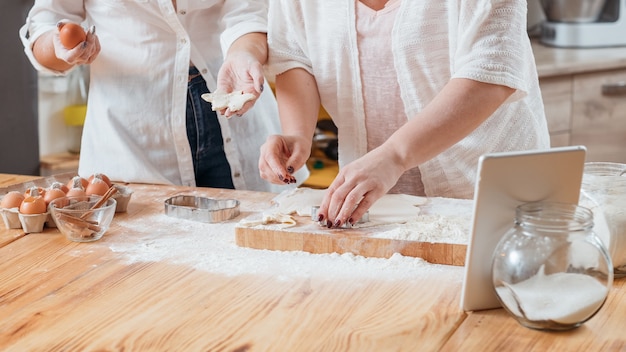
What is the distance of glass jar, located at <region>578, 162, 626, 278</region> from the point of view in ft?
3.75

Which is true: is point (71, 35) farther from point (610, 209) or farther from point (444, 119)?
point (610, 209)

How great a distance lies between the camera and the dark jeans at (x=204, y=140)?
1.97 m

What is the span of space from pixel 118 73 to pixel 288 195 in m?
0.63

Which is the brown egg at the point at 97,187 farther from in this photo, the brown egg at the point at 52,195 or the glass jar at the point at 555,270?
the glass jar at the point at 555,270

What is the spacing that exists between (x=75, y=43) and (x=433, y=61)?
73cm

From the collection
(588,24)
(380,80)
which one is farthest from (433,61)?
(588,24)

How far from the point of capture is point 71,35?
167 centimetres

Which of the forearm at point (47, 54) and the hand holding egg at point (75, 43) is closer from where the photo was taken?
the hand holding egg at point (75, 43)

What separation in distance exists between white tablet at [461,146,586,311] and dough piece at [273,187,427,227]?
1.05ft

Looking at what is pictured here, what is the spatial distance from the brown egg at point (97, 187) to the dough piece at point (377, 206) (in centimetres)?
33

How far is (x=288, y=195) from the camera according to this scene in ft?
5.13

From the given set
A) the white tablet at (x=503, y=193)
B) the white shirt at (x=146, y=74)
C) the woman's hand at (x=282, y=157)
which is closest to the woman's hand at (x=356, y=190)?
the woman's hand at (x=282, y=157)

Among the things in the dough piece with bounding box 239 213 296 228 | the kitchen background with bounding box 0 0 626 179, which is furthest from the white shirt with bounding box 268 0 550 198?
the kitchen background with bounding box 0 0 626 179

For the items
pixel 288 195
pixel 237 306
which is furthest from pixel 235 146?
pixel 237 306
